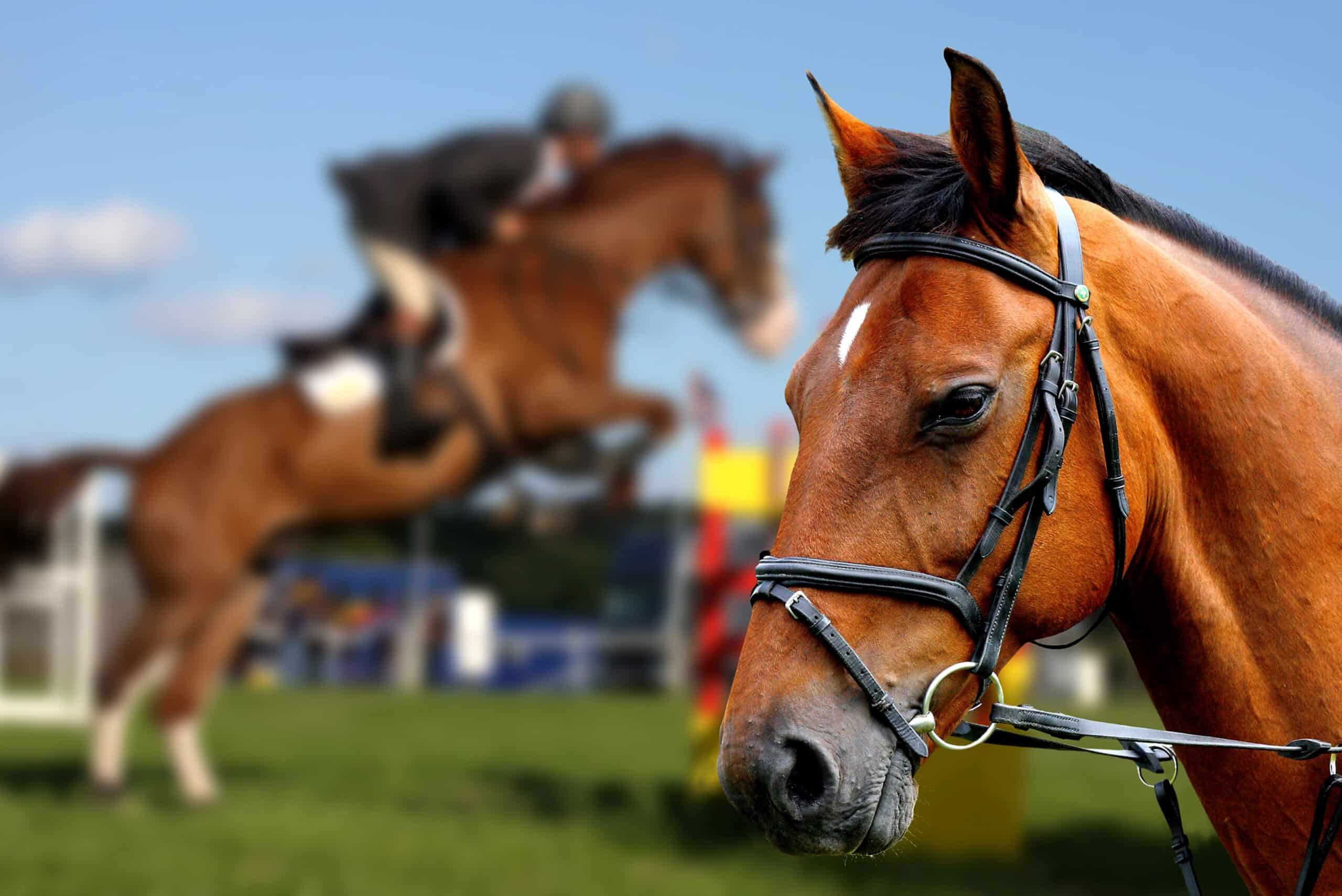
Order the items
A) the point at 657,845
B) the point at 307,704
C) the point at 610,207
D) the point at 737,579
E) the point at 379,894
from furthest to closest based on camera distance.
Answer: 1. the point at 307,704
2. the point at 610,207
3. the point at 737,579
4. the point at 657,845
5. the point at 379,894

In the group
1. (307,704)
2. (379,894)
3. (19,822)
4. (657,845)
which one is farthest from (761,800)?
(307,704)

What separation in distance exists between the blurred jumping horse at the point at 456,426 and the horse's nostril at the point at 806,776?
586 centimetres

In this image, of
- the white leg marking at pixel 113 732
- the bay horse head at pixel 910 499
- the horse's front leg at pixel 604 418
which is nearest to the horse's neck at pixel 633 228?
the horse's front leg at pixel 604 418

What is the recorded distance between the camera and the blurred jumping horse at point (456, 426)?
290 inches

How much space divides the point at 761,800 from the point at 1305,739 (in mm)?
670

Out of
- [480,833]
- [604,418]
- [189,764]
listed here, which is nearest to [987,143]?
[480,833]

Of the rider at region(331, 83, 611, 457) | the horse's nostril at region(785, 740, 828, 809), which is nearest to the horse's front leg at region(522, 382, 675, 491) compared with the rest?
the rider at region(331, 83, 611, 457)

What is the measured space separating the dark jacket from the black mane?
613 cm

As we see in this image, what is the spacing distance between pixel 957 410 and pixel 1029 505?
0.14m

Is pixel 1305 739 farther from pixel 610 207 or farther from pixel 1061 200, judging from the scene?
pixel 610 207

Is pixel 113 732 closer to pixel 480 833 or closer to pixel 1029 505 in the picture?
pixel 480 833

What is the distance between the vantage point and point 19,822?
6.18 metres

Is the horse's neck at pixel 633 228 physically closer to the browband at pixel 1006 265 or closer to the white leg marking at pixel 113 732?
the white leg marking at pixel 113 732

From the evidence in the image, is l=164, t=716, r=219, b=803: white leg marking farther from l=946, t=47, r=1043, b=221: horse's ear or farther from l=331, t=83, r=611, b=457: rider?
l=946, t=47, r=1043, b=221: horse's ear
